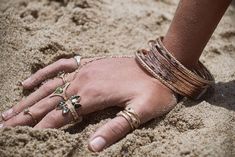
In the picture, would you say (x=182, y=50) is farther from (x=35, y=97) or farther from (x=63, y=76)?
(x=35, y=97)

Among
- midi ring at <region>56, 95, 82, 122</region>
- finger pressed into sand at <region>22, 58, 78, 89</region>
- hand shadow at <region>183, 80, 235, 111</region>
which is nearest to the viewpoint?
midi ring at <region>56, 95, 82, 122</region>

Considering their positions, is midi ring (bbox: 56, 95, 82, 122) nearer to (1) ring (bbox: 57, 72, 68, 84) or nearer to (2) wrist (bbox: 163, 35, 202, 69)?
(1) ring (bbox: 57, 72, 68, 84)

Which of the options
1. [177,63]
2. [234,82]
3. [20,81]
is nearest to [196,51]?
[177,63]

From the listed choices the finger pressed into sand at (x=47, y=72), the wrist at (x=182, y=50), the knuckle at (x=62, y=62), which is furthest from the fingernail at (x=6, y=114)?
the wrist at (x=182, y=50)

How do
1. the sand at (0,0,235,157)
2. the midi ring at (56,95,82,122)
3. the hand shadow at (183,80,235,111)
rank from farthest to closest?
the hand shadow at (183,80,235,111) → the midi ring at (56,95,82,122) → the sand at (0,0,235,157)

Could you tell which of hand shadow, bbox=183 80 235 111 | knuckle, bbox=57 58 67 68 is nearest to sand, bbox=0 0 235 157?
hand shadow, bbox=183 80 235 111

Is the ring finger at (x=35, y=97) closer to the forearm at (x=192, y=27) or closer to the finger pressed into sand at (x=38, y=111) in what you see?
the finger pressed into sand at (x=38, y=111)

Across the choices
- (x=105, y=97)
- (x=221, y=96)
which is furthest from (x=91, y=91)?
(x=221, y=96)
